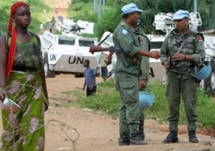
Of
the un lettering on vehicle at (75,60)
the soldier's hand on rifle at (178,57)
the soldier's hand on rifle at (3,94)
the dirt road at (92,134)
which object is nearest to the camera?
the soldier's hand on rifle at (3,94)

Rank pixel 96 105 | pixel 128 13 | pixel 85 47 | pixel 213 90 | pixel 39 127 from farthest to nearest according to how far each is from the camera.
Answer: pixel 85 47 → pixel 213 90 → pixel 96 105 → pixel 128 13 → pixel 39 127

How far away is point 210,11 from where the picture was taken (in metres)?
37.3

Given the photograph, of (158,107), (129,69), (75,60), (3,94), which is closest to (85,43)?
(75,60)

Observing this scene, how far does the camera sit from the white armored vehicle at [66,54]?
101 ft

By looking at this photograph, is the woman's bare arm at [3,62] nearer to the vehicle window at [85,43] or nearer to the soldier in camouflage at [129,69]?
the soldier in camouflage at [129,69]

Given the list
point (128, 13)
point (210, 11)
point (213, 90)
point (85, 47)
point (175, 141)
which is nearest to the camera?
point (128, 13)

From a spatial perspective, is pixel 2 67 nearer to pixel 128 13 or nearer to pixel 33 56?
pixel 33 56

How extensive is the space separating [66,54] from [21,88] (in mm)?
24238

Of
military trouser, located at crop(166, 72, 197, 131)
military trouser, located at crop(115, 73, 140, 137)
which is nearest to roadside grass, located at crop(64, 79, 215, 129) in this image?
military trouser, located at crop(166, 72, 197, 131)

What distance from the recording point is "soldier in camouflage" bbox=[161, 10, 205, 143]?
848 cm

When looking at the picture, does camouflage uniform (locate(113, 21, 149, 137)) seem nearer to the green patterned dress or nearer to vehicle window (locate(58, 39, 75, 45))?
the green patterned dress

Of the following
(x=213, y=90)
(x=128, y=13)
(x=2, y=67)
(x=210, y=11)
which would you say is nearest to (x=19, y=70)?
(x=2, y=67)

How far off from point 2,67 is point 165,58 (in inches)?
111

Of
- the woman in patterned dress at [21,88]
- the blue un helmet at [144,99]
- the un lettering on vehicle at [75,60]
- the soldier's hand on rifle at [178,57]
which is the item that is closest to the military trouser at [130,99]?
the blue un helmet at [144,99]
